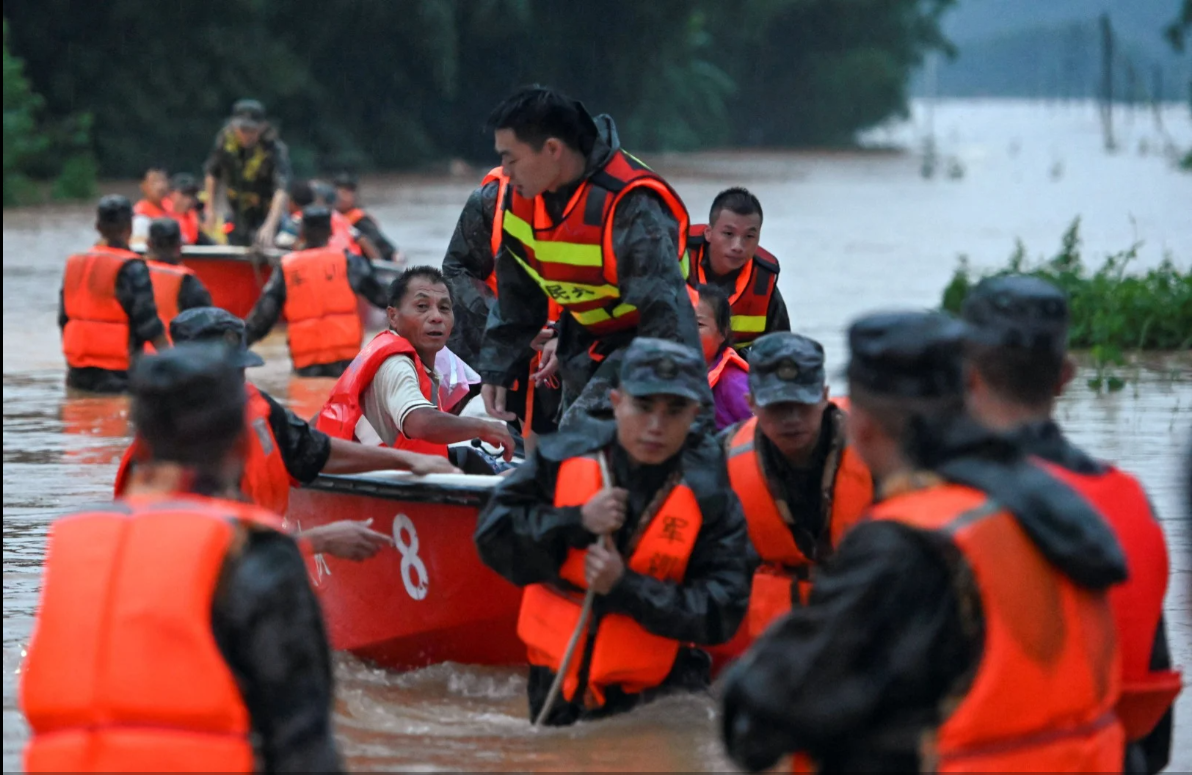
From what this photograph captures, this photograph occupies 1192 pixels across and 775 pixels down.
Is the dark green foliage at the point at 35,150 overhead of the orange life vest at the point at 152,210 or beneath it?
overhead

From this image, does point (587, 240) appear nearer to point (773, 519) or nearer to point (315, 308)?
point (773, 519)

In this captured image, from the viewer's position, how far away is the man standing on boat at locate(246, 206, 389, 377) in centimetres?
1449

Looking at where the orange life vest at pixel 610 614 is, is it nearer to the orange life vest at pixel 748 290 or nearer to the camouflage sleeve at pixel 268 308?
the orange life vest at pixel 748 290

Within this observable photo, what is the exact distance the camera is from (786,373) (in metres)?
5.53

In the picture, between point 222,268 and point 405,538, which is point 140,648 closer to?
point 405,538

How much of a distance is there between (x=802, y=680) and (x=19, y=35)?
43888 millimetres

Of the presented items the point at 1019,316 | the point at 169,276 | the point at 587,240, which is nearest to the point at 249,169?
the point at 169,276

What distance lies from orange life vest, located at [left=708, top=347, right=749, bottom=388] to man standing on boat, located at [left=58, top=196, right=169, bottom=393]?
719 cm

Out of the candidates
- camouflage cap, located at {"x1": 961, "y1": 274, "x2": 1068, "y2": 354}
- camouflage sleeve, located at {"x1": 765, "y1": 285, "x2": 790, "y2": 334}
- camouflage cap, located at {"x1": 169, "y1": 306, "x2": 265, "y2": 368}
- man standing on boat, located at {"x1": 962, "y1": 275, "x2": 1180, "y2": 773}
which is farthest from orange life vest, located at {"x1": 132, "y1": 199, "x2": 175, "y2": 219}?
man standing on boat, located at {"x1": 962, "y1": 275, "x2": 1180, "y2": 773}

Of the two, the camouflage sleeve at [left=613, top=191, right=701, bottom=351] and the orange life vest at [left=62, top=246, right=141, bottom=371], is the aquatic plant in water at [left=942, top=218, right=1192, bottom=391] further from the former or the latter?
the camouflage sleeve at [left=613, top=191, right=701, bottom=351]

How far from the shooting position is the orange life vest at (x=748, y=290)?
26.8 feet

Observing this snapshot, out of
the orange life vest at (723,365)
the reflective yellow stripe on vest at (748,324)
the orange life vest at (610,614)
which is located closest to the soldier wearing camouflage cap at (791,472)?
the orange life vest at (610,614)

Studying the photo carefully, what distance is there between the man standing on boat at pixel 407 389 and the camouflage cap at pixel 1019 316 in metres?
3.00

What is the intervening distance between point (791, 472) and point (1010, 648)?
2.35 meters
